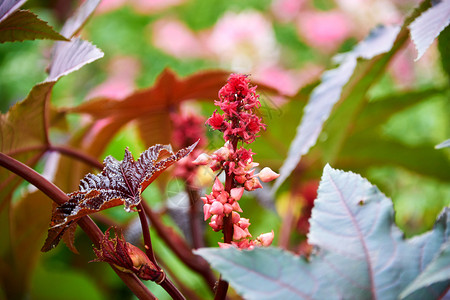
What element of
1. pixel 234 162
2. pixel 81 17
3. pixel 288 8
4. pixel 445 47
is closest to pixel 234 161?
pixel 234 162

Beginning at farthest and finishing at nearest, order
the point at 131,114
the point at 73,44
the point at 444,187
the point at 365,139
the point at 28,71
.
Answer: the point at 28,71 → the point at 444,187 → the point at 365,139 → the point at 131,114 → the point at 73,44

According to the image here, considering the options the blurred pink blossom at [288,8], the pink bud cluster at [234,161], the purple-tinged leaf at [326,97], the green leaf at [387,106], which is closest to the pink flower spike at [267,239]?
the pink bud cluster at [234,161]

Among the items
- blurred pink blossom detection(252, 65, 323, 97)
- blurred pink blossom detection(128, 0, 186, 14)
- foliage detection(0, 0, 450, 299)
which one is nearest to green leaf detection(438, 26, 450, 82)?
foliage detection(0, 0, 450, 299)

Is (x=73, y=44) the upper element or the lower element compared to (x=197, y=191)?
upper

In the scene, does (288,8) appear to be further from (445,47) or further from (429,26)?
(429,26)

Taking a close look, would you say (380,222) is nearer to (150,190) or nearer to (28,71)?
(150,190)

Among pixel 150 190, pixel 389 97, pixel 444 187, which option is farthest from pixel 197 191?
pixel 444 187
